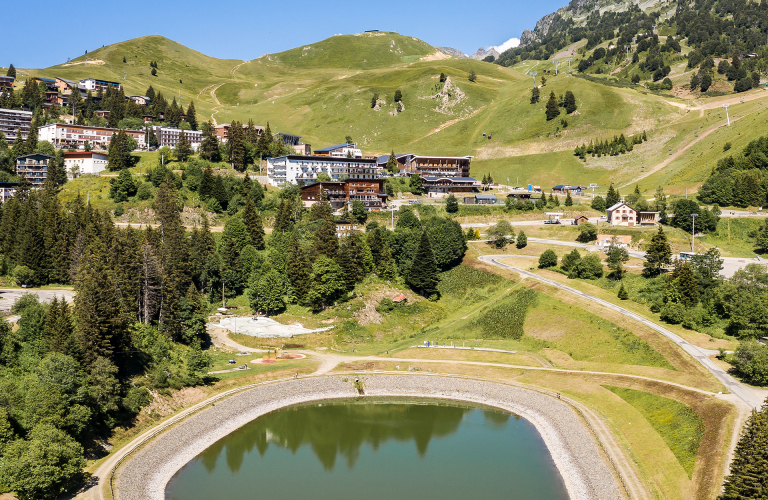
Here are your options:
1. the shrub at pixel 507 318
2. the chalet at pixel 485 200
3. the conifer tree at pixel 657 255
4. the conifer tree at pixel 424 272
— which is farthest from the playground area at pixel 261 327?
the chalet at pixel 485 200

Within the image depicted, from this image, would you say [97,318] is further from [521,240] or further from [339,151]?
[339,151]

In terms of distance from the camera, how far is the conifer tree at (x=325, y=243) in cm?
10106

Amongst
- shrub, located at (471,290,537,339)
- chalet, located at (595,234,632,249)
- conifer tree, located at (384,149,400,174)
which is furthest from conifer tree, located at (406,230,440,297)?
conifer tree, located at (384,149,400,174)

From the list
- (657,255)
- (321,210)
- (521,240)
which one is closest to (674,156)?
(521,240)

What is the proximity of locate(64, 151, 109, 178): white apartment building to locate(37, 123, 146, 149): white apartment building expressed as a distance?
17.4 metres

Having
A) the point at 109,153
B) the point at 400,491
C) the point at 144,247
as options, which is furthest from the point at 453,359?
the point at 109,153

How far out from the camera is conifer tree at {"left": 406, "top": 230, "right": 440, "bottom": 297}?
334 feet

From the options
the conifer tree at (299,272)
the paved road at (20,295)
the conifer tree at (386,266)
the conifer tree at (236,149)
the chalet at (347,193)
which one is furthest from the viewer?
the conifer tree at (236,149)

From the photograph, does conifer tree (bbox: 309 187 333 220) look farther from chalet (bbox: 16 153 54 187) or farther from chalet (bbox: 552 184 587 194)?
chalet (bbox: 552 184 587 194)

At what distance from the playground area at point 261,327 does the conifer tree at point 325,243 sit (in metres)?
15.6

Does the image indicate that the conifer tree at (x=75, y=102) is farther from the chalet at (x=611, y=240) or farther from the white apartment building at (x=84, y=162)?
the chalet at (x=611, y=240)

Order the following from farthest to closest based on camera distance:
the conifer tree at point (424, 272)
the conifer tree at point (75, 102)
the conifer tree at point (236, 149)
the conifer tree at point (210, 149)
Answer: the conifer tree at point (75, 102) → the conifer tree at point (236, 149) → the conifer tree at point (210, 149) → the conifer tree at point (424, 272)

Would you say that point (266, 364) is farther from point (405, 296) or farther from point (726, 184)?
point (726, 184)

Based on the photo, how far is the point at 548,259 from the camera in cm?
10412
